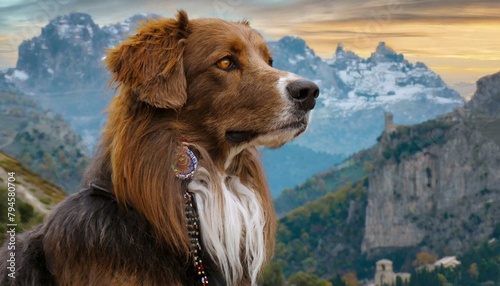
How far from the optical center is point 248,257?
4.34 metres

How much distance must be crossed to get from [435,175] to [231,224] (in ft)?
329

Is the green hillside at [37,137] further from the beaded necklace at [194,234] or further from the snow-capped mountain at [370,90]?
the snow-capped mountain at [370,90]

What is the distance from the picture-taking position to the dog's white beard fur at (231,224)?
4141mm

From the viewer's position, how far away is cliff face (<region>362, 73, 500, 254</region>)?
308 feet

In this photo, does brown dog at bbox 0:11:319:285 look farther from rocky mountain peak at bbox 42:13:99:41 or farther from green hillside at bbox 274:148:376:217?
green hillside at bbox 274:148:376:217

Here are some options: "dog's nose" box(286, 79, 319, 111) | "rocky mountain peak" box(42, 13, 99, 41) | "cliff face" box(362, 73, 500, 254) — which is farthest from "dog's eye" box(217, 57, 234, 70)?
"cliff face" box(362, 73, 500, 254)

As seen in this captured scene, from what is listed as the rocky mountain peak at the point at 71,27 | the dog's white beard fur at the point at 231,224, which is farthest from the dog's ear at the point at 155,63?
the rocky mountain peak at the point at 71,27

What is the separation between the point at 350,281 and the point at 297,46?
102 ft

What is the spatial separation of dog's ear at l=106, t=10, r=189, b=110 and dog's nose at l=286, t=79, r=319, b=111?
61 cm

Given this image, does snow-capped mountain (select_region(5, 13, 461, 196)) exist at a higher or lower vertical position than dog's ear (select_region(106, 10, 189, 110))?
higher

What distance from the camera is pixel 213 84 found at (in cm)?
412

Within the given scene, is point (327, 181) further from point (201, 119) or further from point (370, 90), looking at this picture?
point (201, 119)

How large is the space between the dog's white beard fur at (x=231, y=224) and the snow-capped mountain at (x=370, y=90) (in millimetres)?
89533

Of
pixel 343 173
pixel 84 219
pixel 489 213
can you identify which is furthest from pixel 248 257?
pixel 343 173
